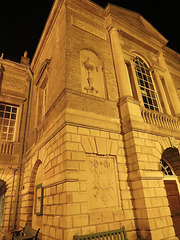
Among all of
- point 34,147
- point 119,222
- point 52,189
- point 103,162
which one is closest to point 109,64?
point 103,162

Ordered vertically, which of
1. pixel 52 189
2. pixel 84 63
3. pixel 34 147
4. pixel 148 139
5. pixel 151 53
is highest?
pixel 151 53

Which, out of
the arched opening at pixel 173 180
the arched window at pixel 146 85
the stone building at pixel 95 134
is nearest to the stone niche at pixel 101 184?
the stone building at pixel 95 134

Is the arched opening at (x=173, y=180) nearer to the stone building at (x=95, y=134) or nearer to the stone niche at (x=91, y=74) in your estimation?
the stone building at (x=95, y=134)

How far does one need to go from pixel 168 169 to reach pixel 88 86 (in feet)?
16.1

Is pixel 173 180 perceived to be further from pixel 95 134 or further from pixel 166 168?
pixel 95 134

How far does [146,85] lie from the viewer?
8789 millimetres

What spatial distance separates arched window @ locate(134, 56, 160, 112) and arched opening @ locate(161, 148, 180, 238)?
2.22 m

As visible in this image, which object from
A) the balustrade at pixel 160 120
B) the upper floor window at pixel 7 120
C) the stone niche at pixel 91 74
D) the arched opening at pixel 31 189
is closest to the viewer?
the stone niche at pixel 91 74

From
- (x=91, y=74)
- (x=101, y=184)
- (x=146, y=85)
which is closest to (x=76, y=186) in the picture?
(x=101, y=184)

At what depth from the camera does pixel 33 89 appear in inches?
421

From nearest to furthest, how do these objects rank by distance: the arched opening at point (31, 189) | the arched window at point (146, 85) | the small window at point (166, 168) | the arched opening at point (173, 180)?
the arched opening at point (173, 180) < the arched opening at point (31, 189) < the small window at point (166, 168) < the arched window at point (146, 85)

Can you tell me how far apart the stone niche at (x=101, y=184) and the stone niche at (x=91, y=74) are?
2.56 m

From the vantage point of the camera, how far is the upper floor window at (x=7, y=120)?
9398mm

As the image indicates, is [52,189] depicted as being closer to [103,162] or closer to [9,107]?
[103,162]
